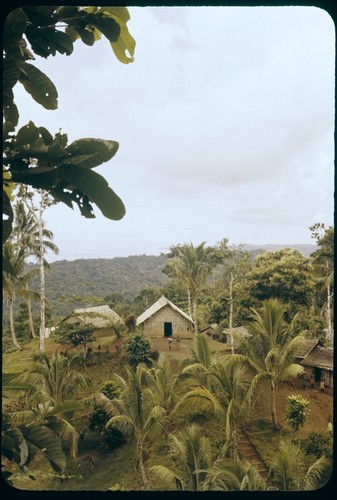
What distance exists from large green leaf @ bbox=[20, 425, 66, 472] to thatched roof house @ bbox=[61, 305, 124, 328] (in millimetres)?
14264

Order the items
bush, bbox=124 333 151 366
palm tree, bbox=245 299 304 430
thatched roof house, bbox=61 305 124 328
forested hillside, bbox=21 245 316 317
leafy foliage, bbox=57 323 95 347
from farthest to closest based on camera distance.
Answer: forested hillside, bbox=21 245 316 317 < thatched roof house, bbox=61 305 124 328 < leafy foliage, bbox=57 323 95 347 < bush, bbox=124 333 151 366 < palm tree, bbox=245 299 304 430

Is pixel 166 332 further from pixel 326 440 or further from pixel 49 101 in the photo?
pixel 49 101

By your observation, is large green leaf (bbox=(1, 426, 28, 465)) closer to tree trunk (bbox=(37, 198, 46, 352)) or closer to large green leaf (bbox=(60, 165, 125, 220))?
large green leaf (bbox=(60, 165, 125, 220))

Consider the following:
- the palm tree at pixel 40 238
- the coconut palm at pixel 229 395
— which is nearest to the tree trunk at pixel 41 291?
the palm tree at pixel 40 238

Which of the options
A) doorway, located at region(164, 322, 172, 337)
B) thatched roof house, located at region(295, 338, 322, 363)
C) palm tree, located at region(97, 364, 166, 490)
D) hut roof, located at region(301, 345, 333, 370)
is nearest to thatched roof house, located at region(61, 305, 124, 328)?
doorway, located at region(164, 322, 172, 337)

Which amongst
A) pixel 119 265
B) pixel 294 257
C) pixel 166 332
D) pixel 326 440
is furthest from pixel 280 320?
pixel 119 265

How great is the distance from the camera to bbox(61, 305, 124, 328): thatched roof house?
1567cm

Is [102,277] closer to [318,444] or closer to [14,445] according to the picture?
[318,444]

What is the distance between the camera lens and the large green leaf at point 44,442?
102 cm

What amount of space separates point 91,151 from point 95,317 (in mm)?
15589

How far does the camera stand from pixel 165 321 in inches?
666

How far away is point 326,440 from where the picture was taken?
9.02m

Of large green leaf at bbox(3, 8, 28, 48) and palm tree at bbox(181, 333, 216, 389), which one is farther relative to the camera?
palm tree at bbox(181, 333, 216, 389)

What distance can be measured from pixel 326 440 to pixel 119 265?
35544mm
